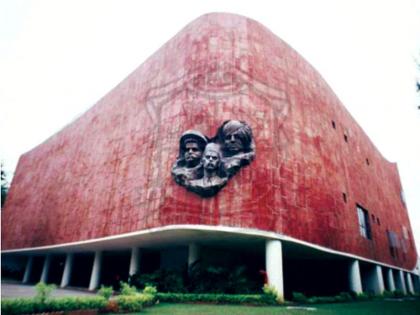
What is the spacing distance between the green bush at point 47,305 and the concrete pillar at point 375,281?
20.7 metres

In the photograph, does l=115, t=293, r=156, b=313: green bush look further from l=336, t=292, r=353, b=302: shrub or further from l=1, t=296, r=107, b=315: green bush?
l=336, t=292, r=353, b=302: shrub

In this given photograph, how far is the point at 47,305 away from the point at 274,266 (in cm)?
888

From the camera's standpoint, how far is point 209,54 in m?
17.1

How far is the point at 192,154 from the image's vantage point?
14484 millimetres

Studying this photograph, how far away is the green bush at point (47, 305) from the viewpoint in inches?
260

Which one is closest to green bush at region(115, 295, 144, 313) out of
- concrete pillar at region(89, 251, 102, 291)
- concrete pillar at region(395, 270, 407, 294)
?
concrete pillar at region(89, 251, 102, 291)

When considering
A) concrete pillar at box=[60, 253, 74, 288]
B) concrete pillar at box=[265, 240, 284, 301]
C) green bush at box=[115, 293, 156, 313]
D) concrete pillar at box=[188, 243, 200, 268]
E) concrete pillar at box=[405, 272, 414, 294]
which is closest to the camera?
green bush at box=[115, 293, 156, 313]

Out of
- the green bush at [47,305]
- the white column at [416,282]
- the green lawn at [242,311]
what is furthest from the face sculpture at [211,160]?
the white column at [416,282]

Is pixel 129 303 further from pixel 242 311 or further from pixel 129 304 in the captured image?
pixel 242 311

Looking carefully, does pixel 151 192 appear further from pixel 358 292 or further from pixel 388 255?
pixel 388 255

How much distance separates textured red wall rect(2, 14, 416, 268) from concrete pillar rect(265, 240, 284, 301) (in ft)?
2.24

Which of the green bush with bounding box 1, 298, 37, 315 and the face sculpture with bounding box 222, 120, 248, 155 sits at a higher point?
the face sculpture with bounding box 222, 120, 248, 155

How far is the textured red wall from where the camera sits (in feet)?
47.7

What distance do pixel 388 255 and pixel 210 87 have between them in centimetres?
1994
